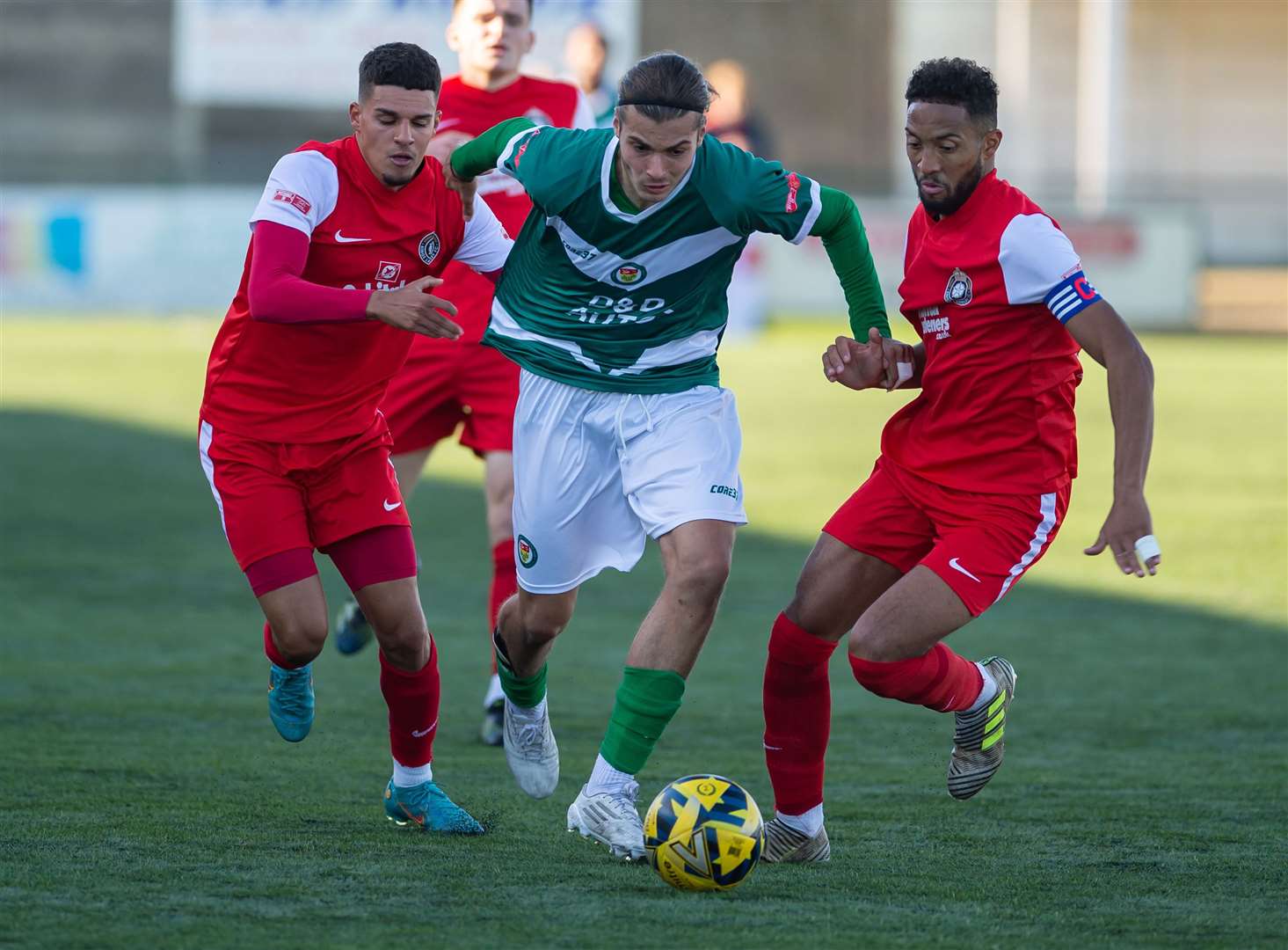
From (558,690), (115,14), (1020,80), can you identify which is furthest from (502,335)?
(1020,80)

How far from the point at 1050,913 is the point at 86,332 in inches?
701

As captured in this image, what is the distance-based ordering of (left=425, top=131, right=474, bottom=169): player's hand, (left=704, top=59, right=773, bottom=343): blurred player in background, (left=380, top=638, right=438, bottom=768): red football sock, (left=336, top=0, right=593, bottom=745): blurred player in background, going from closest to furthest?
(left=380, top=638, right=438, bottom=768): red football sock < (left=425, top=131, right=474, bottom=169): player's hand < (left=336, top=0, right=593, bottom=745): blurred player in background < (left=704, top=59, right=773, bottom=343): blurred player in background

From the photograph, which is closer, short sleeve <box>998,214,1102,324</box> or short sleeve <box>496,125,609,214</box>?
short sleeve <box>998,214,1102,324</box>

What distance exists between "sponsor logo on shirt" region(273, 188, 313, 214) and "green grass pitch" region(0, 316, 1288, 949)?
60.8 inches

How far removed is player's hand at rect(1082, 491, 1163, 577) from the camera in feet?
13.6

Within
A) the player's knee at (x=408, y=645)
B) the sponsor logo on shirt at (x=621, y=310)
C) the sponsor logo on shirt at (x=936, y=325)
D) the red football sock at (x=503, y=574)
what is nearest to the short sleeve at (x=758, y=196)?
the sponsor logo on shirt at (x=621, y=310)

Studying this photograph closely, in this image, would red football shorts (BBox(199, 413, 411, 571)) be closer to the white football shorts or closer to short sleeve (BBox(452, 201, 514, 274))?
the white football shorts

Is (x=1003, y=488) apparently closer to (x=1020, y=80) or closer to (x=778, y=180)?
(x=778, y=180)

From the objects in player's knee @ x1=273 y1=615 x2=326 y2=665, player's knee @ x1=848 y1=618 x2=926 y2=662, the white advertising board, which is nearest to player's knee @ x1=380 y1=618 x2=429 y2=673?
player's knee @ x1=273 y1=615 x2=326 y2=665

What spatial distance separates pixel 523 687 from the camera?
4945mm

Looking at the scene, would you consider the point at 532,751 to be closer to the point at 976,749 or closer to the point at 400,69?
the point at 976,749

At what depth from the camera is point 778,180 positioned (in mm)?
4527

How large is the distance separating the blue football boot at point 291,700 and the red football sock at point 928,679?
150 cm

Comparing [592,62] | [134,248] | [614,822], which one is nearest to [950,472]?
[614,822]
